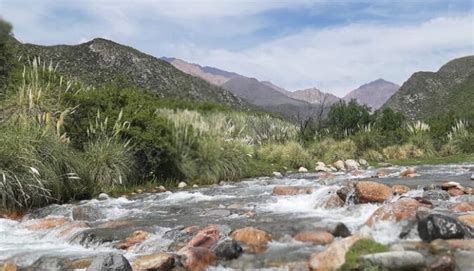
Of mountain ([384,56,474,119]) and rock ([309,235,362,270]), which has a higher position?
mountain ([384,56,474,119])

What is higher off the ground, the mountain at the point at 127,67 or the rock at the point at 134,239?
the mountain at the point at 127,67

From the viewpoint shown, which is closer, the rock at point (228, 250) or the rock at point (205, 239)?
the rock at point (228, 250)

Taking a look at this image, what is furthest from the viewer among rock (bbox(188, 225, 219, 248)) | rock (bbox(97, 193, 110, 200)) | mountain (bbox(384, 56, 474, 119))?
Result: mountain (bbox(384, 56, 474, 119))

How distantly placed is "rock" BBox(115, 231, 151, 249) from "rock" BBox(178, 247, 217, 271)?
1308mm

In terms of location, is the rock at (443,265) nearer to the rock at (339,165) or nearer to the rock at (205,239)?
the rock at (205,239)

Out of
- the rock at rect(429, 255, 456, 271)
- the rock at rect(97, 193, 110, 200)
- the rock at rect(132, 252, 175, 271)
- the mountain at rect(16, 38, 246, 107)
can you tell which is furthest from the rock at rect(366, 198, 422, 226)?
the mountain at rect(16, 38, 246, 107)

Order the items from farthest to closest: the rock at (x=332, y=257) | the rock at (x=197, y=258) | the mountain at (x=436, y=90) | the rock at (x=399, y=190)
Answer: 1. the mountain at (x=436, y=90)
2. the rock at (x=399, y=190)
3. the rock at (x=197, y=258)
4. the rock at (x=332, y=257)

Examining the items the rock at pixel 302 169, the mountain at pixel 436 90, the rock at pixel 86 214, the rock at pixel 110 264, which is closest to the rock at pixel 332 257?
the rock at pixel 110 264

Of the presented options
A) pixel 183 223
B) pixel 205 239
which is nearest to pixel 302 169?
pixel 183 223

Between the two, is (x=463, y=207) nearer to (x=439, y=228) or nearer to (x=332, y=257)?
(x=439, y=228)

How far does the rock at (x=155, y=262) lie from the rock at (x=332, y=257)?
5.91 feet

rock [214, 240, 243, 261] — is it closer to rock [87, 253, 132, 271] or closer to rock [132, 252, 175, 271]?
rock [132, 252, 175, 271]

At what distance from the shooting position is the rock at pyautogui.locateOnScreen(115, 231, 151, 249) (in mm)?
8156

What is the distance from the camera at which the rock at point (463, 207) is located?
9457 mm
